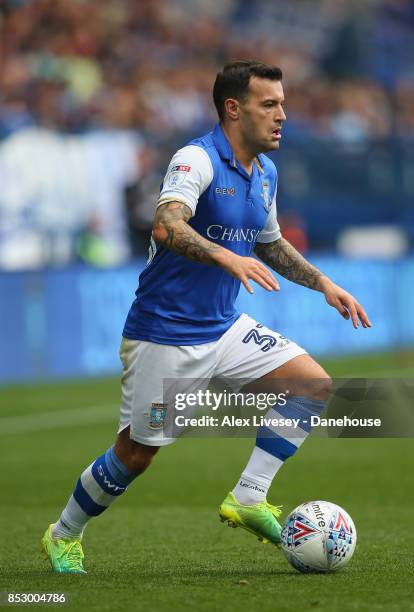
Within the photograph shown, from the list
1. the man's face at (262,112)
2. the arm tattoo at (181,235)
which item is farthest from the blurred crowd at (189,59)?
the arm tattoo at (181,235)

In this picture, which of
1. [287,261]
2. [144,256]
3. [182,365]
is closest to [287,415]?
[182,365]

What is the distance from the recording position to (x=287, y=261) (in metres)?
5.98

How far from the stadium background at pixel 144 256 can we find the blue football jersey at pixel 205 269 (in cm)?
111

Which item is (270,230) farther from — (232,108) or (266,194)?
(232,108)

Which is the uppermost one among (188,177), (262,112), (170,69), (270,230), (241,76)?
(241,76)

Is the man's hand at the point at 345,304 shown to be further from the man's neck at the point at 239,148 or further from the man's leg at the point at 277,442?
the man's neck at the point at 239,148

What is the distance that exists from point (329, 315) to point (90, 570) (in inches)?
499

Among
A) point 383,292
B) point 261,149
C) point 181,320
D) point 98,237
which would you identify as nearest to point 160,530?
point 181,320

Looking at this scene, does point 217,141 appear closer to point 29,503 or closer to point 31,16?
point 29,503

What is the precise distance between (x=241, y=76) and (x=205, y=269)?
91 centimetres

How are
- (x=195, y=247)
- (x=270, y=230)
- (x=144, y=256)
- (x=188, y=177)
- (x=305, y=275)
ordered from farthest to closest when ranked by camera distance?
(x=144, y=256) < (x=270, y=230) < (x=305, y=275) < (x=188, y=177) < (x=195, y=247)

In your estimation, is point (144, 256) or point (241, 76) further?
point (144, 256)

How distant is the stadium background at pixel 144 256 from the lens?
5.96 metres

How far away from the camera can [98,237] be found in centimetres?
1602
